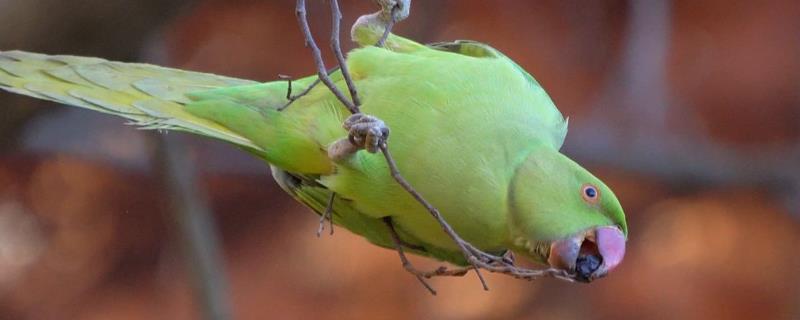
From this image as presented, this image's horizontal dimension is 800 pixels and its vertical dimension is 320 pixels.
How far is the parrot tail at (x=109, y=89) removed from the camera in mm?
1267

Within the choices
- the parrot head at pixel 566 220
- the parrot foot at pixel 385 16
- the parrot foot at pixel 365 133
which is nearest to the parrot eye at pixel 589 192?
the parrot head at pixel 566 220

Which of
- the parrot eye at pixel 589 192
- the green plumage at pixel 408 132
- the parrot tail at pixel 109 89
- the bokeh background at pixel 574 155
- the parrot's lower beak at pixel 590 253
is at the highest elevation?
the parrot tail at pixel 109 89

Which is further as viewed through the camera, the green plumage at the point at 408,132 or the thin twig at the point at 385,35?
the thin twig at the point at 385,35

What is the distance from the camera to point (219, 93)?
1.37 metres

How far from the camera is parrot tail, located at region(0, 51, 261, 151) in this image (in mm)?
1267

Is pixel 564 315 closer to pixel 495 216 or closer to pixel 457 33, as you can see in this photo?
pixel 457 33

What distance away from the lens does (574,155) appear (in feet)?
9.12

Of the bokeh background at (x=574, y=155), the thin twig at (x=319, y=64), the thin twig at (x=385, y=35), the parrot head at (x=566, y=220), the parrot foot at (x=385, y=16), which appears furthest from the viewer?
the bokeh background at (x=574, y=155)

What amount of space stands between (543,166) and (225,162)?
6.06ft

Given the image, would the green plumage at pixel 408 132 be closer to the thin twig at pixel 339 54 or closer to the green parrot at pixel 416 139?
the green parrot at pixel 416 139

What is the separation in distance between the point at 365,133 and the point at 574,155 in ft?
5.74

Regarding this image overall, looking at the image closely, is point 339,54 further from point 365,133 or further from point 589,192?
point 589,192

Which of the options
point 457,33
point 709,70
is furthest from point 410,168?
point 709,70

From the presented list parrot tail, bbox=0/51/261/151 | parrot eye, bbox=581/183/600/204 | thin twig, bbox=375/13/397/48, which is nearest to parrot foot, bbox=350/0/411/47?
thin twig, bbox=375/13/397/48
